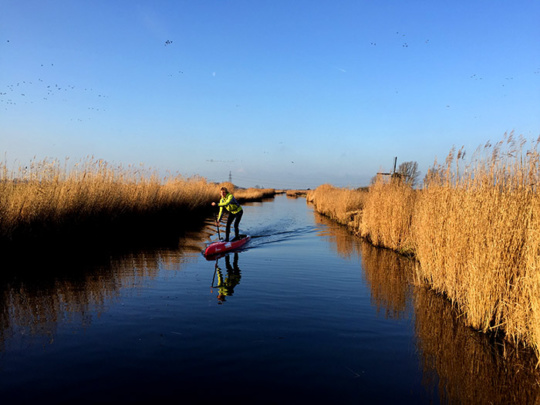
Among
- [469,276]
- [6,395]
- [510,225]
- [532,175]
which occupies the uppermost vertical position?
[532,175]

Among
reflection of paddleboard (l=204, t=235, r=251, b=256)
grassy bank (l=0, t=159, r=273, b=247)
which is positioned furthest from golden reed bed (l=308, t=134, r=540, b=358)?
grassy bank (l=0, t=159, r=273, b=247)

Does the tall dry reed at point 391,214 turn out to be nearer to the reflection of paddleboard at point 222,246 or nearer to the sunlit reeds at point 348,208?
the sunlit reeds at point 348,208

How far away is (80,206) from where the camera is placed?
11.3 metres

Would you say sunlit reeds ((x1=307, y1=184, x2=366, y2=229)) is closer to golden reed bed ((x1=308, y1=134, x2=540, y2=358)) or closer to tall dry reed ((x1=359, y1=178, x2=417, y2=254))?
tall dry reed ((x1=359, y1=178, x2=417, y2=254))

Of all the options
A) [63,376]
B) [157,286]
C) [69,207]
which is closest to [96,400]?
[63,376]

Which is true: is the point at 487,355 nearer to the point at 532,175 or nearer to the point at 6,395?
the point at 532,175

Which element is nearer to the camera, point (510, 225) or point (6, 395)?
point (6, 395)

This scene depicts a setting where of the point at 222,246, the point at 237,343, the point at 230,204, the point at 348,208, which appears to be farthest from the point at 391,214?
the point at 237,343

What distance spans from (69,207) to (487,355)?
10728 mm

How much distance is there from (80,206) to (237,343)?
8450 mm

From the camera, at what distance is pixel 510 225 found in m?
5.57

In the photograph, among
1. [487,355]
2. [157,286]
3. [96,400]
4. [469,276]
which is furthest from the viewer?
[157,286]

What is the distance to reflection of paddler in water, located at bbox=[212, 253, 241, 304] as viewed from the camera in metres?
7.51

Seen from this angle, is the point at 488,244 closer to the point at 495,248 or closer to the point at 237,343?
the point at 495,248
